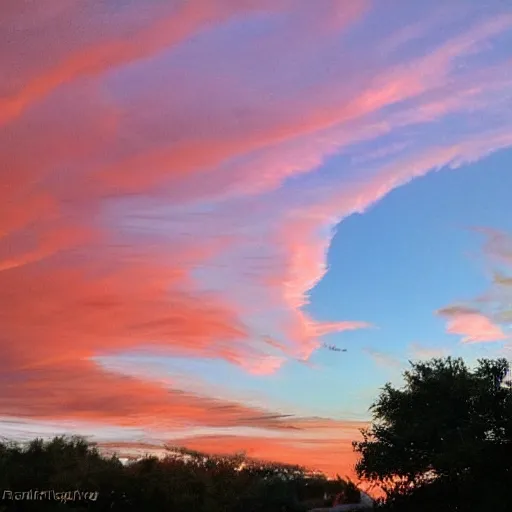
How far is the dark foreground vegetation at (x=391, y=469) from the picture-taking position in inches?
1238

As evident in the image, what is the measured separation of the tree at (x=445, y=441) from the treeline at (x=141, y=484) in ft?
40.8

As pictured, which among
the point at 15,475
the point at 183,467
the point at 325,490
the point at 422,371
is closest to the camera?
the point at 422,371

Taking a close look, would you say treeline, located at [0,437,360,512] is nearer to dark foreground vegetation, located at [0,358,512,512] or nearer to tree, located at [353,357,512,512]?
dark foreground vegetation, located at [0,358,512,512]

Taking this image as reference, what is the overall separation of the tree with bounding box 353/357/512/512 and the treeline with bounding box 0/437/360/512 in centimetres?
1244

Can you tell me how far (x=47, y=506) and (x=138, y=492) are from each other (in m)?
7.28

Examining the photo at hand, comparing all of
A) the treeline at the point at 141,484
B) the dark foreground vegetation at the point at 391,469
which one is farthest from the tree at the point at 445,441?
the treeline at the point at 141,484

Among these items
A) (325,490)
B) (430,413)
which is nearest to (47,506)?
(430,413)

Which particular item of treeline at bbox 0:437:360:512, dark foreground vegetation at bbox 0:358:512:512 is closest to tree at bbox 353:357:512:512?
dark foreground vegetation at bbox 0:358:512:512

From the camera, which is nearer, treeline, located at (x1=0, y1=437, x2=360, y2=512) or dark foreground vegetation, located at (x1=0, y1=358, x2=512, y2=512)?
dark foreground vegetation, located at (x1=0, y1=358, x2=512, y2=512)

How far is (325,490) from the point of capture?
53156 millimetres

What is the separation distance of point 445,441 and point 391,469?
3.66 m

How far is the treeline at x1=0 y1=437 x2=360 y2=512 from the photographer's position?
125 ft

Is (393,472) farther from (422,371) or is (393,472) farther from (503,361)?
(503,361)

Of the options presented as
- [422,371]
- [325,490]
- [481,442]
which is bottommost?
[325,490]
